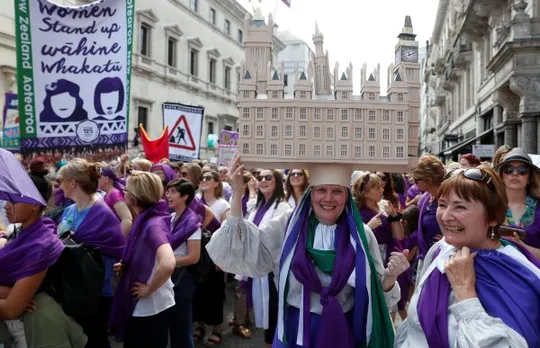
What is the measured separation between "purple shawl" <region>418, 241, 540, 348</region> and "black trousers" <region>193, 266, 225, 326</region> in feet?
13.1

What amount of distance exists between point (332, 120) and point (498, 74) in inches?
622

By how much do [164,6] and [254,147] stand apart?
31781 millimetres

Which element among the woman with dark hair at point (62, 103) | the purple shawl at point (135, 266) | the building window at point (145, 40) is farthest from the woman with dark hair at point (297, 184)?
the building window at point (145, 40)

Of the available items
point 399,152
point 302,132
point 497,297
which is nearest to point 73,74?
point 302,132

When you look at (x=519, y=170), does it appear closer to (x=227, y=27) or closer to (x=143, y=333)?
(x=143, y=333)

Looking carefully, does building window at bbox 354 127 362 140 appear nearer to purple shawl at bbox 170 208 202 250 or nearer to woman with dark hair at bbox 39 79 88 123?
purple shawl at bbox 170 208 202 250

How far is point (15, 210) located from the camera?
2738mm

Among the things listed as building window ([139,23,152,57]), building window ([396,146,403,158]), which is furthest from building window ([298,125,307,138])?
building window ([139,23,152,57])

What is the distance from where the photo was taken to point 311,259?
101 inches

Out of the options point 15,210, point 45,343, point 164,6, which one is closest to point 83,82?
point 15,210

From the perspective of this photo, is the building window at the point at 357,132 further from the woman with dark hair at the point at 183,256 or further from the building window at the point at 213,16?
the building window at the point at 213,16

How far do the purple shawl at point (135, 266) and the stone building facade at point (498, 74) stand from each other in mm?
13232

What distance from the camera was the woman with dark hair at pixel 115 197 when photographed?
468cm

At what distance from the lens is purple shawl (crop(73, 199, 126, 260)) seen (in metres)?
3.52
